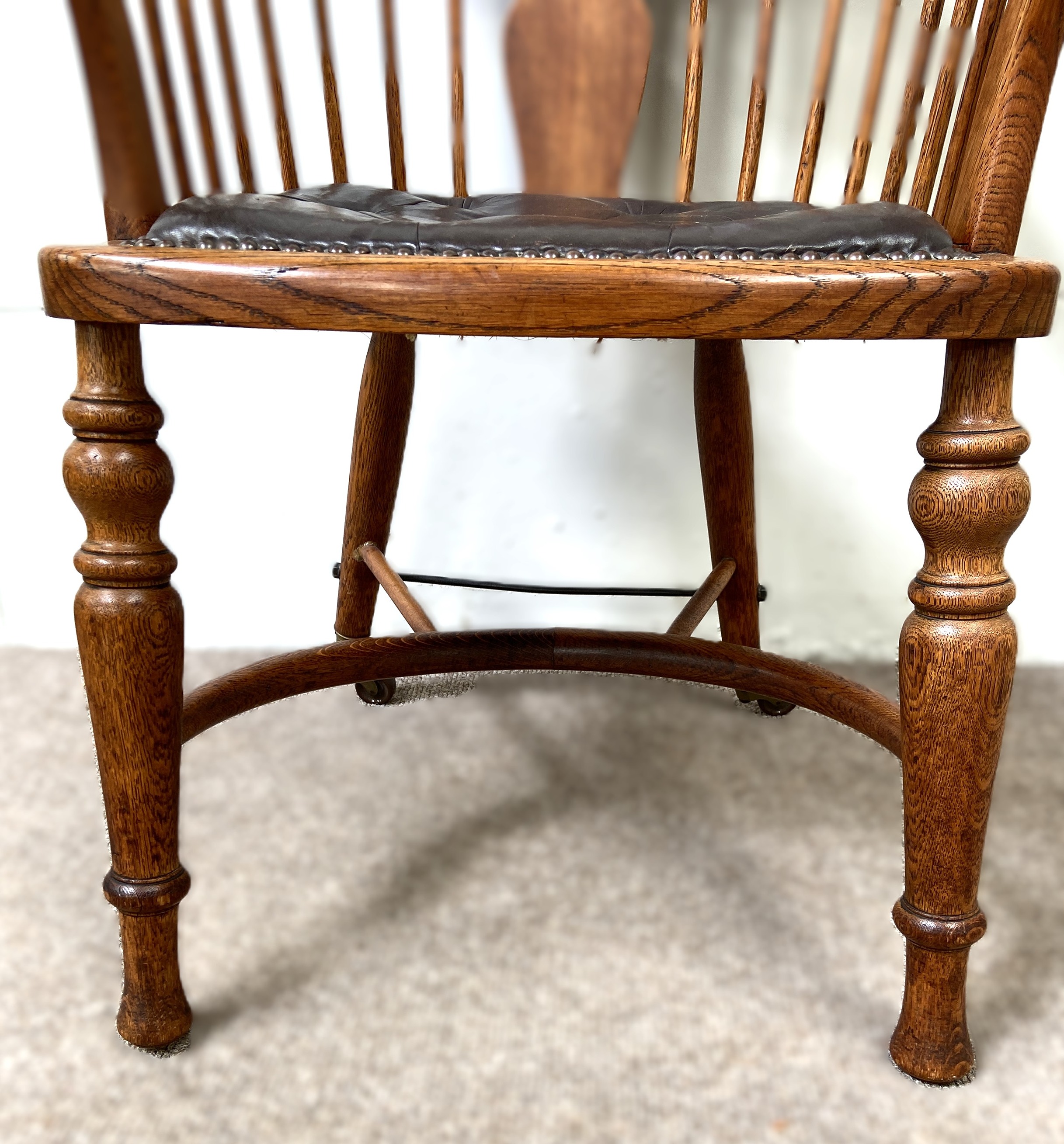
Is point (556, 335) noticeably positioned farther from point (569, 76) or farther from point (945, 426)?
point (569, 76)

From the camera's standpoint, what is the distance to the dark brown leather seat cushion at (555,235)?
528mm

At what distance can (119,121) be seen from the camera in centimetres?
51

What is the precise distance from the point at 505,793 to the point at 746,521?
29 cm

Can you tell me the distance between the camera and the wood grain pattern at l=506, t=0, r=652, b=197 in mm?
746

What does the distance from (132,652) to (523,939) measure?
0.31 metres

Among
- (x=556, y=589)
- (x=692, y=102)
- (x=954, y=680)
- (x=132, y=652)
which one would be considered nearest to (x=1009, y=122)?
(x=954, y=680)

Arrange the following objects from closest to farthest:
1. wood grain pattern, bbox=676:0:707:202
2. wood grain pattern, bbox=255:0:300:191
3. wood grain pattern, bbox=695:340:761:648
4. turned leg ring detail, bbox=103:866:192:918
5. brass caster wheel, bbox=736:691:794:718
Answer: turned leg ring detail, bbox=103:866:192:918 → wood grain pattern, bbox=255:0:300:191 → wood grain pattern, bbox=676:0:707:202 → wood grain pattern, bbox=695:340:761:648 → brass caster wheel, bbox=736:691:794:718

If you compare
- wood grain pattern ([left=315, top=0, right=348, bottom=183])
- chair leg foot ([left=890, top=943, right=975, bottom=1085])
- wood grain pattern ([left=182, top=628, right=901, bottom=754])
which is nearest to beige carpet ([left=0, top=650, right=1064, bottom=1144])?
chair leg foot ([left=890, top=943, right=975, bottom=1085])

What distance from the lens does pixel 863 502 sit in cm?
127

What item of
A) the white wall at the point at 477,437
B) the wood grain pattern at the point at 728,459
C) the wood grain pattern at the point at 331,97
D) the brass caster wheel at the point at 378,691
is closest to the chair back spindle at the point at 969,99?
the wood grain pattern at the point at 728,459

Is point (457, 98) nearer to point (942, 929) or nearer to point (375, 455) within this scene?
point (375, 455)

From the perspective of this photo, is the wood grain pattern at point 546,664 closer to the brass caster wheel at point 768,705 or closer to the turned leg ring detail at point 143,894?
the turned leg ring detail at point 143,894

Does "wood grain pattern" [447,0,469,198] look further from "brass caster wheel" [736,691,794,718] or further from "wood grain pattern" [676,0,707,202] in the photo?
"brass caster wheel" [736,691,794,718]

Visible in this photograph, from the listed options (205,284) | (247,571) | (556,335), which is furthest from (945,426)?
(247,571)
